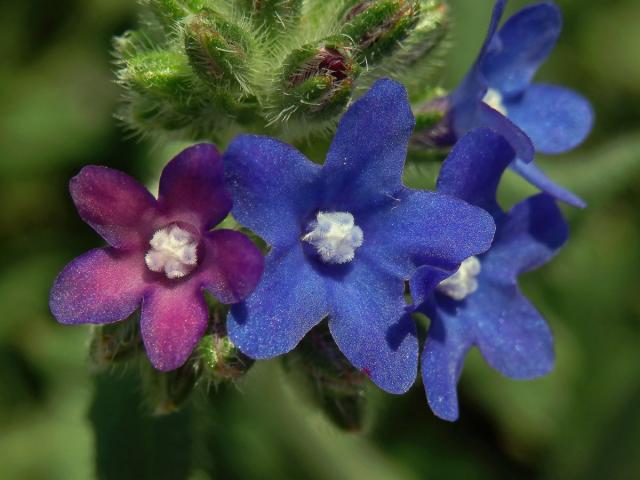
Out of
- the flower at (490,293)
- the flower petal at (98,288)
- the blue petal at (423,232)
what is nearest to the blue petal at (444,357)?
the flower at (490,293)

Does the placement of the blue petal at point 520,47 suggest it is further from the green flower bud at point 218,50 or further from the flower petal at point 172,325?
the flower petal at point 172,325

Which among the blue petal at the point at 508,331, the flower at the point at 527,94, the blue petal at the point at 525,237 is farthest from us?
the flower at the point at 527,94

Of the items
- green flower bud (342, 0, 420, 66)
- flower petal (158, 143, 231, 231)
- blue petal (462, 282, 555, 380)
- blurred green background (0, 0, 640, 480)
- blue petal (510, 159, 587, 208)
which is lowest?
blurred green background (0, 0, 640, 480)

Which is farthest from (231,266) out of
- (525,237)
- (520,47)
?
(520,47)

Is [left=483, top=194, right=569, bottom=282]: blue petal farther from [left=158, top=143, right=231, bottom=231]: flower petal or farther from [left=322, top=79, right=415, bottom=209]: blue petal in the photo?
[left=158, top=143, right=231, bottom=231]: flower petal

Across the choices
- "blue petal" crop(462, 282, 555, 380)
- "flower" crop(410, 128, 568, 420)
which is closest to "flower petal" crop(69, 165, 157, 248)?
"flower" crop(410, 128, 568, 420)

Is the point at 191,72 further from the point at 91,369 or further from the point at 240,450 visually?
the point at 240,450
